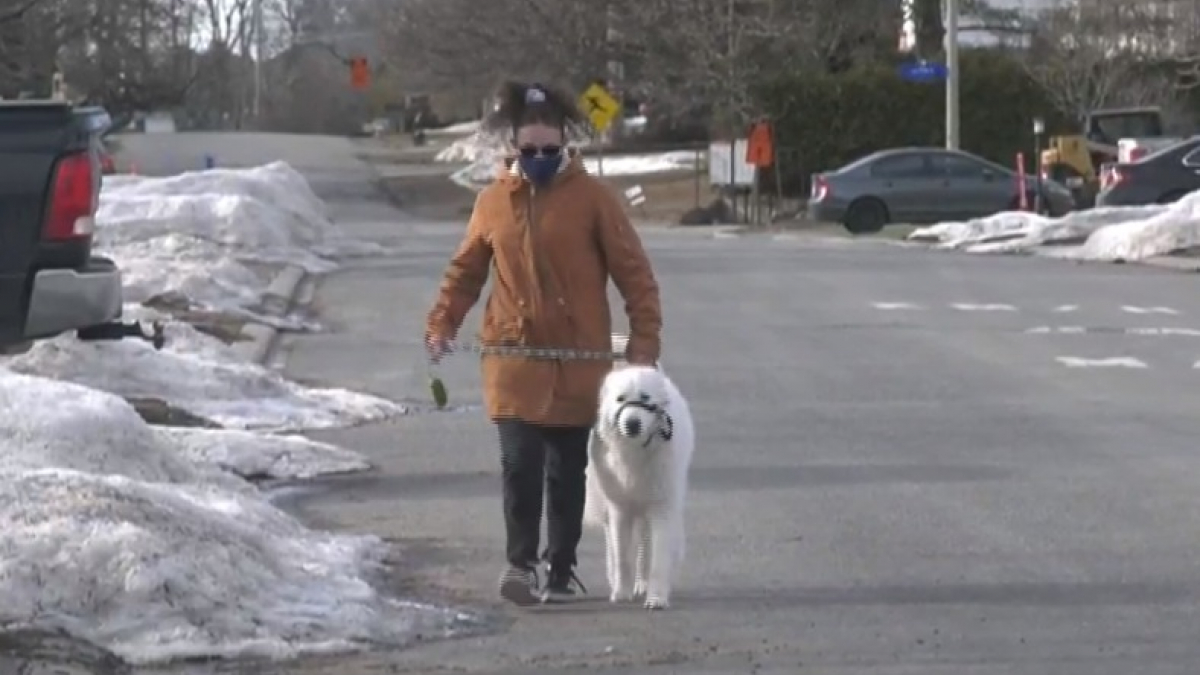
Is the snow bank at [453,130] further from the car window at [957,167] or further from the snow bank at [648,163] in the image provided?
the car window at [957,167]

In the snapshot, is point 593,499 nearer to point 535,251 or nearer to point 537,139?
point 535,251

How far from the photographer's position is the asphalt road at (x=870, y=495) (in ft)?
26.1

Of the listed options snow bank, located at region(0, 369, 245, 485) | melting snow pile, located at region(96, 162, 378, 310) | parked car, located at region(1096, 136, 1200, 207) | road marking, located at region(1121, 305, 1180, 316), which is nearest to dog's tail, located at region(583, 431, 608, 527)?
snow bank, located at region(0, 369, 245, 485)

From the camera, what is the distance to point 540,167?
28.1 feet

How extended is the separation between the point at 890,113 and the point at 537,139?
42.8 meters

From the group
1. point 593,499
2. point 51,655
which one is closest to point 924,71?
point 593,499

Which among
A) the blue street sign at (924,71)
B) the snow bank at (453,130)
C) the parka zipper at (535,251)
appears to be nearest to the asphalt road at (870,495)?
the parka zipper at (535,251)

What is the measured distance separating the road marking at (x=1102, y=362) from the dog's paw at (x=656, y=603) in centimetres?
927

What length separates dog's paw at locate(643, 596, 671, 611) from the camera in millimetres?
8469

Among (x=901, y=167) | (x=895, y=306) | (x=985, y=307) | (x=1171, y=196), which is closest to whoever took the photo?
(x=985, y=307)

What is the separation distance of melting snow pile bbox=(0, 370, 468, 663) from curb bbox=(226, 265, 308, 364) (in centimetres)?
862

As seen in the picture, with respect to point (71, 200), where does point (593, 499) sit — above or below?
below

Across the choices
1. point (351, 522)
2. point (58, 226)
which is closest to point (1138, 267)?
point (351, 522)

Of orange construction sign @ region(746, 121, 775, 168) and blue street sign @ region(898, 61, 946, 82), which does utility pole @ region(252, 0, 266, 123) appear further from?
blue street sign @ region(898, 61, 946, 82)
